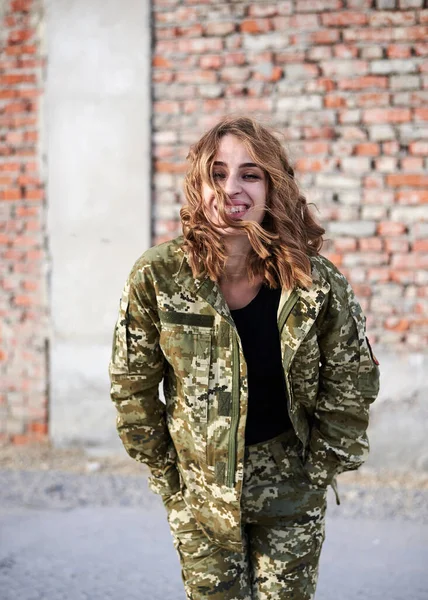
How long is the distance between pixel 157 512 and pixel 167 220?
182 centimetres

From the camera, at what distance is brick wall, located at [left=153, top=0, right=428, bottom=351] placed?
4000mm

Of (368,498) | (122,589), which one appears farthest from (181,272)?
(368,498)

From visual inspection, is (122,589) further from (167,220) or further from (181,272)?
(167,220)

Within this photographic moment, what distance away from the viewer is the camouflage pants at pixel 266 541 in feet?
6.04

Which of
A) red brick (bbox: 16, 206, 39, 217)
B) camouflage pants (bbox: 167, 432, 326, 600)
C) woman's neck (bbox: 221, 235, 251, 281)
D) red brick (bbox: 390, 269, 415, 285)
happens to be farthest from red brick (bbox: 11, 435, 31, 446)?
woman's neck (bbox: 221, 235, 251, 281)

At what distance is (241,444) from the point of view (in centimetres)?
178

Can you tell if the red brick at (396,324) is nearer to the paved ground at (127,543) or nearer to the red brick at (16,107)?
the paved ground at (127,543)

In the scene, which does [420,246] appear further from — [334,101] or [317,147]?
[334,101]

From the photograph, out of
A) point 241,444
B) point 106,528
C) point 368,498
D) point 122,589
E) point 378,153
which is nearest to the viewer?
point 241,444

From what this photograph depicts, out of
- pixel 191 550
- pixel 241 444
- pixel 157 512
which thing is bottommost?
pixel 157 512

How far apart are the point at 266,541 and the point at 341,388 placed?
49 cm

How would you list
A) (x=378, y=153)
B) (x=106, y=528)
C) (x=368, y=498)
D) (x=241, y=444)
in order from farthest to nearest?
1. (x=378, y=153)
2. (x=368, y=498)
3. (x=106, y=528)
4. (x=241, y=444)

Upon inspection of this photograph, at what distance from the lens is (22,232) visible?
4.51m

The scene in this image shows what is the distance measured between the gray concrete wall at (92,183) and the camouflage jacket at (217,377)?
2.43 m
